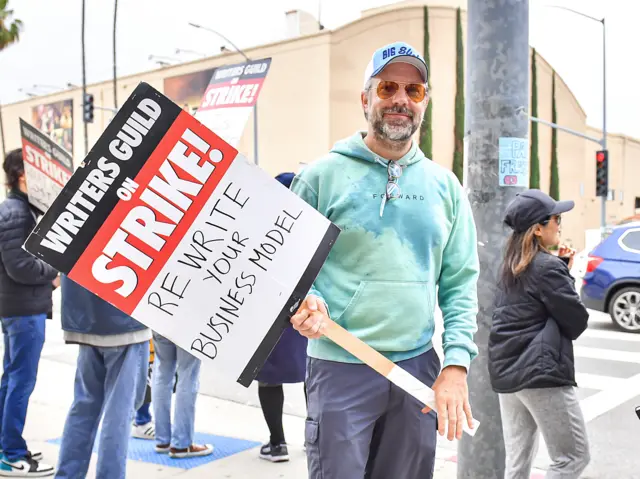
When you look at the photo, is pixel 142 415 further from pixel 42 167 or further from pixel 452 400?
pixel 452 400

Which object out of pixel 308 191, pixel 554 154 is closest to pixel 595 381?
pixel 308 191

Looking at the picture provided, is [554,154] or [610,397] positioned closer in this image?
[610,397]

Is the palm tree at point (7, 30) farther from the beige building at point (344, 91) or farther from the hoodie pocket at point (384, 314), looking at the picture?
the hoodie pocket at point (384, 314)

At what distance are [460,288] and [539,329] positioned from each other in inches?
40.4

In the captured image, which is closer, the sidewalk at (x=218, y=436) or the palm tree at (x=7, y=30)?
the sidewalk at (x=218, y=436)

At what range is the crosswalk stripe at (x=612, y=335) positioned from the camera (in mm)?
10445

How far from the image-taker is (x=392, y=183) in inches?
94.3

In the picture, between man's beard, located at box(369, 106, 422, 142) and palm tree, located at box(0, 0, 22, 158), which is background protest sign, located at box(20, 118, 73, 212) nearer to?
man's beard, located at box(369, 106, 422, 142)

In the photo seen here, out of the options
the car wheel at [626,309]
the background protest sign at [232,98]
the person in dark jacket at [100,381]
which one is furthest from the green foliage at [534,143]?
the person in dark jacket at [100,381]

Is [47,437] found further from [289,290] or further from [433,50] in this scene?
[433,50]

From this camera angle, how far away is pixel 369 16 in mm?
31547

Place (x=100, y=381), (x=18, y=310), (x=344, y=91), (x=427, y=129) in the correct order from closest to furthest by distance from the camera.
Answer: (x=100, y=381) < (x=18, y=310) < (x=344, y=91) < (x=427, y=129)

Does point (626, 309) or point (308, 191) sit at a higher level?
point (308, 191)

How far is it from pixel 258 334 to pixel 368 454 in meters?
0.59
